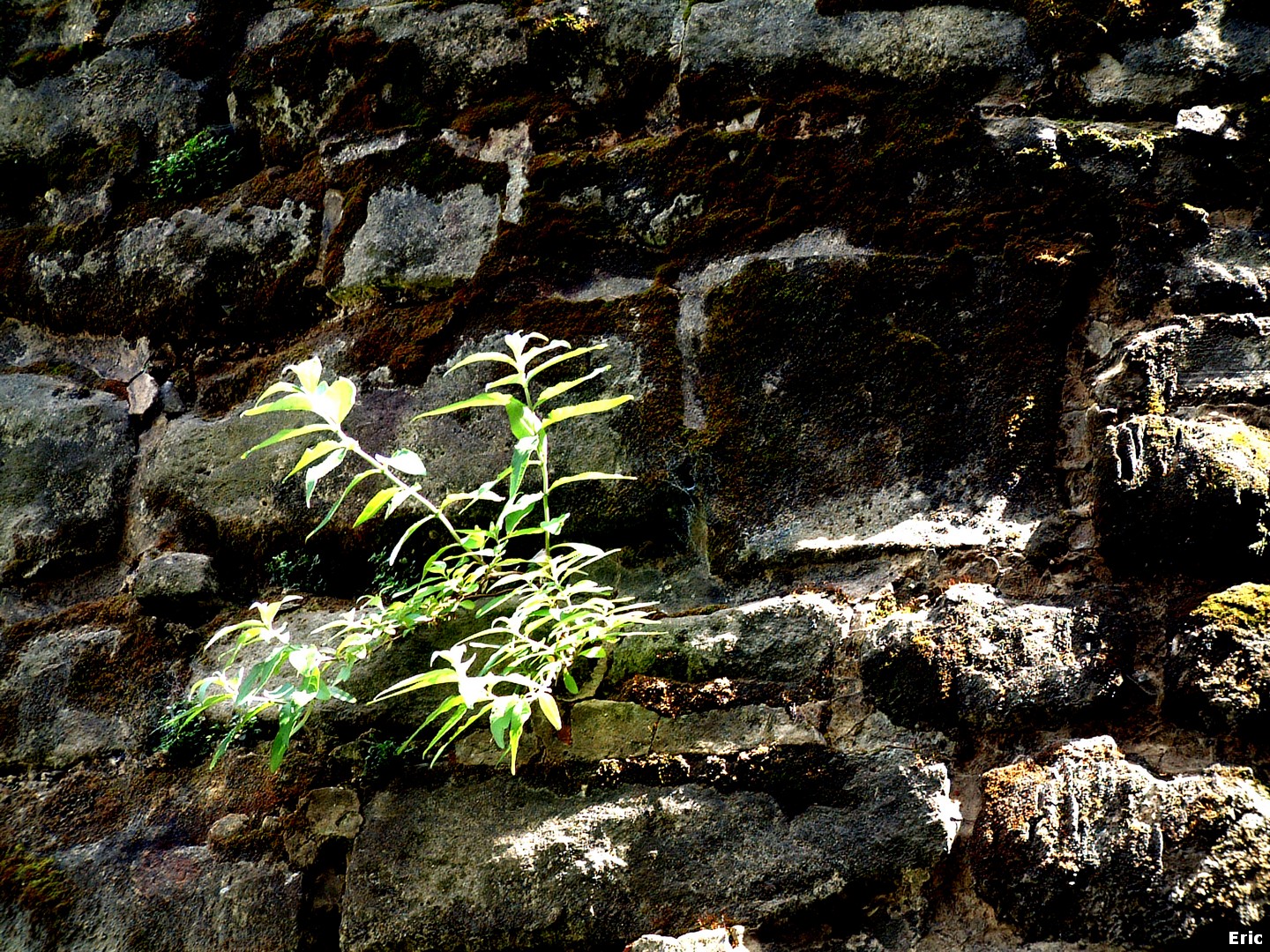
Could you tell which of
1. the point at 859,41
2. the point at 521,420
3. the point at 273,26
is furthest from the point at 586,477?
the point at 273,26

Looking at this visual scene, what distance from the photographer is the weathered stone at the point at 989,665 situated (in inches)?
50.7

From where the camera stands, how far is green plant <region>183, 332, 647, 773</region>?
1.31m

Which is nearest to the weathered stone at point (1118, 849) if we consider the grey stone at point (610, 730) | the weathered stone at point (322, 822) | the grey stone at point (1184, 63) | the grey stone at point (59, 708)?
the grey stone at point (610, 730)

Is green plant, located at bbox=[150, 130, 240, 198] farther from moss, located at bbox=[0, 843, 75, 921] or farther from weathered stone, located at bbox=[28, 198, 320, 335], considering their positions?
moss, located at bbox=[0, 843, 75, 921]

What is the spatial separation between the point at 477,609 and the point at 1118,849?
2.94 ft

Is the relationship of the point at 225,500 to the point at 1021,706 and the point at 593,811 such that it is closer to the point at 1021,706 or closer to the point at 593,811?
the point at 593,811

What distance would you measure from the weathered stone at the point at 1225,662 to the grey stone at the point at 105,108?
1.99 metres

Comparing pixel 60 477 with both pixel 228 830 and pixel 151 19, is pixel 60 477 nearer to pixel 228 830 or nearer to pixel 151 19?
pixel 228 830

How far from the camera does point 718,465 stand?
5.17ft

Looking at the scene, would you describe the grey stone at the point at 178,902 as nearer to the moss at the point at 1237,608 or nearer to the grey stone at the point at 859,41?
the moss at the point at 1237,608

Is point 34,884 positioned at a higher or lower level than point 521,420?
lower

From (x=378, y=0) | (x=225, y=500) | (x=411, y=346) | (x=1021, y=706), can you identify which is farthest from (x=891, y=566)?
(x=378, y=0)

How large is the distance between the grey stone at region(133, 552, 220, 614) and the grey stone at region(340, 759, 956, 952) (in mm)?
548

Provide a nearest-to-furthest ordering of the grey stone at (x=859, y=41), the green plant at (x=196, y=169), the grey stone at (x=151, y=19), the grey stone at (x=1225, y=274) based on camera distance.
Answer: the grey stone at (x=1225, y=274) < the grey stone at (x=859, y=41) < the green plant at (x=196, y=169) < the grey stone at (x=151, y=19)
